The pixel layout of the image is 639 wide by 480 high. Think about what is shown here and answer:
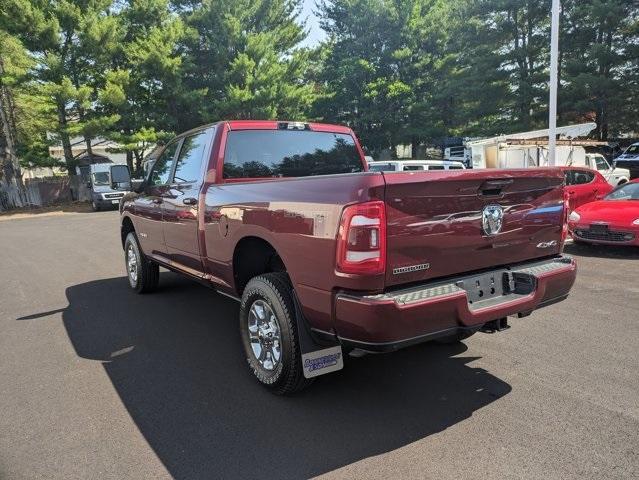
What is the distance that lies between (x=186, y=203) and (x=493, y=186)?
2.78 metres

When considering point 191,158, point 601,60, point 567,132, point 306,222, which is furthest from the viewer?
point 601,60

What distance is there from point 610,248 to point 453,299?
745 cm

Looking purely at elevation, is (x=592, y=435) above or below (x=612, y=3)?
below

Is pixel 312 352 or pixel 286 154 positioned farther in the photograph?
pixel 286 154

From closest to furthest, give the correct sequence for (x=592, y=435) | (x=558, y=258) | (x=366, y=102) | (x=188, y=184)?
(x=592, y=435) < (x=558, y=258) < (x=188, y=184) < (x=366, y=102)

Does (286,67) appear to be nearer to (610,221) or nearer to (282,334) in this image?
(610,221)

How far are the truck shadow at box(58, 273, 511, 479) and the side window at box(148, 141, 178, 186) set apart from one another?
1625mm

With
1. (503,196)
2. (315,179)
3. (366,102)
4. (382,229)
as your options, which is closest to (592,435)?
A: (503,196)

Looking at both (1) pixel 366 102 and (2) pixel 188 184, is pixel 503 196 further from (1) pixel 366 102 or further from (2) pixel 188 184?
(1) pixel 366 102

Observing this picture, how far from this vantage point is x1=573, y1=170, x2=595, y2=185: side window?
1134 cm

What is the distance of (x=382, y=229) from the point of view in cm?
266

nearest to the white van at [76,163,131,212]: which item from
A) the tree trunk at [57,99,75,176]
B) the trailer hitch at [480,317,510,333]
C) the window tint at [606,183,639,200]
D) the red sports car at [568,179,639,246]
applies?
the tree trunk at [57,99,75,176]

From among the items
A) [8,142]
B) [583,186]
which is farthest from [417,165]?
[8,142]

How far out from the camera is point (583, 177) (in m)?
11.5
